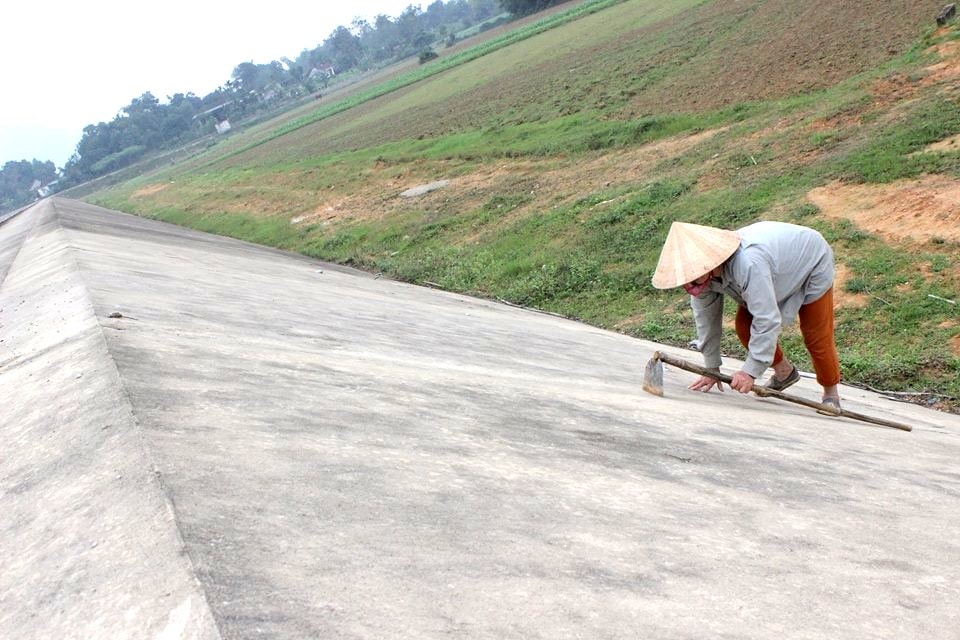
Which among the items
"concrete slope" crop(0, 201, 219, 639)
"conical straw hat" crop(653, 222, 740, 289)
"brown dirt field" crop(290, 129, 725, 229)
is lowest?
"brown dirt field" crop(290, 129, 725, 229)

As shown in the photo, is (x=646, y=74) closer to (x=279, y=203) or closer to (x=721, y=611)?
(x=279, y=203)

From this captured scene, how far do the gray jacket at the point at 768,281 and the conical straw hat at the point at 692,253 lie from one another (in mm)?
110

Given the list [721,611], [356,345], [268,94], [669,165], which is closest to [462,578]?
[721,611]

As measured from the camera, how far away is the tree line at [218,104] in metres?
98.6

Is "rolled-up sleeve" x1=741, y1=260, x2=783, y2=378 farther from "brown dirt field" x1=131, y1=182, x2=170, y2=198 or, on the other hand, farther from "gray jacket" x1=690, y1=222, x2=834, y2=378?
"brown dirt field" x1=131, y1=182, x2=170, y2=198

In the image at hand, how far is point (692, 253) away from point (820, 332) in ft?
3.66

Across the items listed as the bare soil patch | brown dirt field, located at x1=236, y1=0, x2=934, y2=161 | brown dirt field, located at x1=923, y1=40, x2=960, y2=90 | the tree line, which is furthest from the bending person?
the tree line

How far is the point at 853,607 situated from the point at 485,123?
2461 cm

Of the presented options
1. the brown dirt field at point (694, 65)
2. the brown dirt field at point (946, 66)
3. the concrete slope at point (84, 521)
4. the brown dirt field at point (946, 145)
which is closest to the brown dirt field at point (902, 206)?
the brown dirt field at point (946, 145)

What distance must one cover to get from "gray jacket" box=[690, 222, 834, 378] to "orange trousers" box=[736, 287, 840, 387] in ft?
0.31

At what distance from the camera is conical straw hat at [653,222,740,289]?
168 inches

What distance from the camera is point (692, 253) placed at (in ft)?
14.3

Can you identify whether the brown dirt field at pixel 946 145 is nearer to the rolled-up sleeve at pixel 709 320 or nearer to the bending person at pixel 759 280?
the bending person at pixel 759 280

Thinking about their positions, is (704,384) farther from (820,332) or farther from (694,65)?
(694,65)
